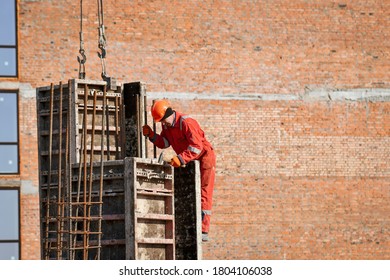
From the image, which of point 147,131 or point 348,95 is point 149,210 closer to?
point 147,131

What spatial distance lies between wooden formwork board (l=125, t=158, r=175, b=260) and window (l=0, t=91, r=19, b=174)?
9980 millimetres

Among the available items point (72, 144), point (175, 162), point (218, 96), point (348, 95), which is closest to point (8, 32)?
point (218, 96)

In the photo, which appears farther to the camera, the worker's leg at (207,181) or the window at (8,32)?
the window at (8,32)

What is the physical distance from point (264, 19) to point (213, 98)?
238 cm

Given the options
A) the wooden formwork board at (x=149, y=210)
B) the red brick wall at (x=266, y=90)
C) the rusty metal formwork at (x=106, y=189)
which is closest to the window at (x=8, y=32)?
the red brick wall at (x=266, y=90)

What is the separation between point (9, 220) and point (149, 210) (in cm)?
1007

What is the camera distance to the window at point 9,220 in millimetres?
23766

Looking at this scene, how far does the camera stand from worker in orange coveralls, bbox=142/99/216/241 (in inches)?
599

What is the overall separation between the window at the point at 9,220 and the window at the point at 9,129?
633mm

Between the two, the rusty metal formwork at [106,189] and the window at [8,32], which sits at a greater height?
the window at [8,32]

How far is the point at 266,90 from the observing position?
25562 millimetres

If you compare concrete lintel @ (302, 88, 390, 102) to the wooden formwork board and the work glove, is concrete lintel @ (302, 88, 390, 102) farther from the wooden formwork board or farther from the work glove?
the wooden formwork board

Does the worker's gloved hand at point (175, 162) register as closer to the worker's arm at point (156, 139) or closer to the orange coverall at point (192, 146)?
the orange coverall at point (192, 146)
